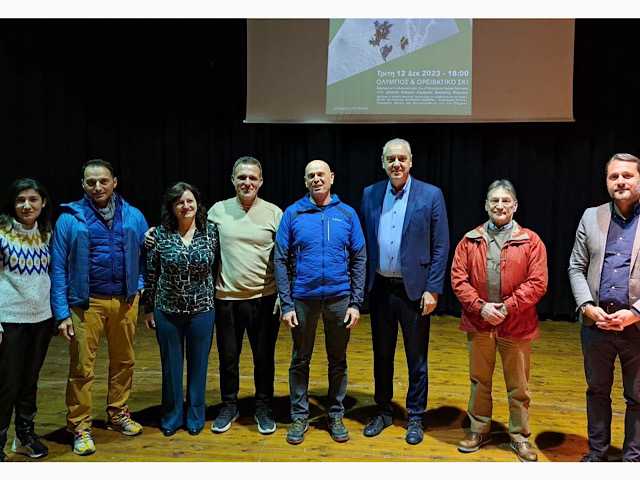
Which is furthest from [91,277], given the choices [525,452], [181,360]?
[525,452]

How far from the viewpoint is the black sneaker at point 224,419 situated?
3041 millimetres

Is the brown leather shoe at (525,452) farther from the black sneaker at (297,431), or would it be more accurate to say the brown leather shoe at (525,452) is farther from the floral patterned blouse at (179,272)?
the floral patterned blouse at (179,272)

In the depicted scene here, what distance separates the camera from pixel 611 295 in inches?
98.5

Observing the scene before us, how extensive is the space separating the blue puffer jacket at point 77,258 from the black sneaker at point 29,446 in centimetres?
63

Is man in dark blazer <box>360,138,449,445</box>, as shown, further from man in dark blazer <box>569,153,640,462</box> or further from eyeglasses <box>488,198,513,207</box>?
man in dark blazer <box>569,153,640,462</box>

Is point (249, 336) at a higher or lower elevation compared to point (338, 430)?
higher

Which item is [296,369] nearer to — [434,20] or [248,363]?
[248,363]

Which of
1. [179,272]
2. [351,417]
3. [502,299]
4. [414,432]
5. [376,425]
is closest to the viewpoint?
[502,299]

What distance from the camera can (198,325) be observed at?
2928mm

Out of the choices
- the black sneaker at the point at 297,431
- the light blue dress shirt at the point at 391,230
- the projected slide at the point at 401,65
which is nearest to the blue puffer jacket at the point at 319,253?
the light blue dress shirt at the point at 391,230

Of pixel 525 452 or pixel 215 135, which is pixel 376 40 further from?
pixel 525 452

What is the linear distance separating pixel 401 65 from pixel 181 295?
3.29m

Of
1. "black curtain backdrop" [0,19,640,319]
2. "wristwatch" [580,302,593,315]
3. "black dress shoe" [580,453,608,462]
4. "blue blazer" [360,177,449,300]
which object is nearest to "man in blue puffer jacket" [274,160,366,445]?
"blue blazer" [360,177,449,300]

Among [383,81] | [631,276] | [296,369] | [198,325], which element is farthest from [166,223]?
[383,81]
